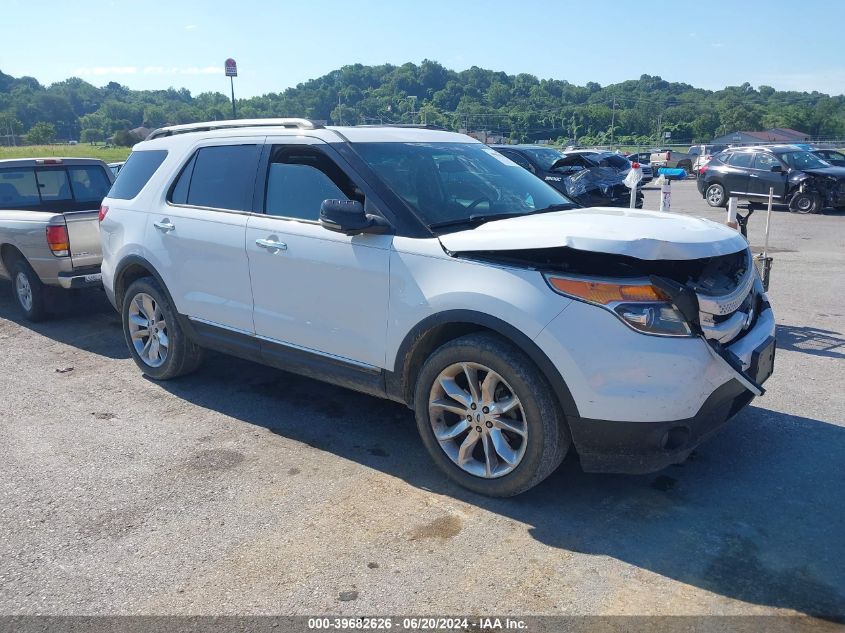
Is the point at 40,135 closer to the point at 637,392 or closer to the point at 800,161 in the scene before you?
the point at 800,161

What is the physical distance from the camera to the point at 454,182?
182 inches

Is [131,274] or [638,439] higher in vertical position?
[131,274]

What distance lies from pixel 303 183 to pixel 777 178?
57.2 feet

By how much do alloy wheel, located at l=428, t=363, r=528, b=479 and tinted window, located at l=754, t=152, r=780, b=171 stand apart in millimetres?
17919

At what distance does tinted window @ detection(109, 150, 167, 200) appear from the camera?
5812 mm

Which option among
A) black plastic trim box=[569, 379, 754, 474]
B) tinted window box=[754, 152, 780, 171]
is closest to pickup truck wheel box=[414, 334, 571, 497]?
black plastic trim box=[569, 379, 754, 474]

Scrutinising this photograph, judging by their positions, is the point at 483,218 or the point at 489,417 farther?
the point at 483,218

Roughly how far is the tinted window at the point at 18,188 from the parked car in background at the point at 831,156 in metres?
19.6

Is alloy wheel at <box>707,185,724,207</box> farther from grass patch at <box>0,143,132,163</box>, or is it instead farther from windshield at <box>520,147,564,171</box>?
grass patch at <box>0,143,132,163</box>

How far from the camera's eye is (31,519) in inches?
150

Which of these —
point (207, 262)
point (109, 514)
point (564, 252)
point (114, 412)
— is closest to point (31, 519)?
point (109, 514)

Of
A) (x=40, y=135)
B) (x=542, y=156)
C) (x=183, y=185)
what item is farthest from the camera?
(x=40, y=135)

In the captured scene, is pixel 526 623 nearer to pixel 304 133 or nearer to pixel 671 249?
pixel 671 249

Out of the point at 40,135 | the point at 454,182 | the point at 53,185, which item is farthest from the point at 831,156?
→ the point at 40,135
